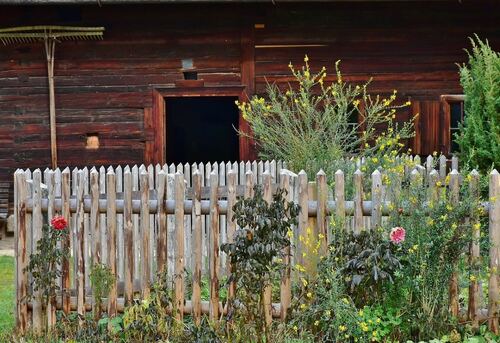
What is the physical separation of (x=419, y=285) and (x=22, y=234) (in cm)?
341

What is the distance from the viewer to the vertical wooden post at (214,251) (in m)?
6.91

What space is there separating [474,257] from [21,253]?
12.5 feet

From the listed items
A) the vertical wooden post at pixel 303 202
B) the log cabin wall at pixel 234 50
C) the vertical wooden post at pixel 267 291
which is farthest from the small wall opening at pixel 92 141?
the vertical wooden post at pixel 303 202

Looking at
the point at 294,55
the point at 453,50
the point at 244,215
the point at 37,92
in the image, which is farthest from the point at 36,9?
the point at 244,215

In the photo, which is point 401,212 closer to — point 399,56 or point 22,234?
point 22,234

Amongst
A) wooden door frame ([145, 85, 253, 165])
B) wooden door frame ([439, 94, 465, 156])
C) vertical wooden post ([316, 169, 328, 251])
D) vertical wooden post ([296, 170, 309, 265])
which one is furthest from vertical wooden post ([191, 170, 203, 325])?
wooden door frame ([439, 94, 465, 156])

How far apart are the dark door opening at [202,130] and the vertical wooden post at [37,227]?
44.0ft

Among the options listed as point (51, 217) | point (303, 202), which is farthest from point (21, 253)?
point (303, 202)

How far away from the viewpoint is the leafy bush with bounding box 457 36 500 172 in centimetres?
1006

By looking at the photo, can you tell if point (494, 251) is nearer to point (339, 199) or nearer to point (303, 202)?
point (339, 199)

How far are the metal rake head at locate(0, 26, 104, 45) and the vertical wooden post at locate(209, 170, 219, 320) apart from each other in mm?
7261

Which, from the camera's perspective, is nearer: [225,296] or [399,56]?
[225,296]

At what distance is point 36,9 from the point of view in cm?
1380

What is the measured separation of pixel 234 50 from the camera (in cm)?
1361
